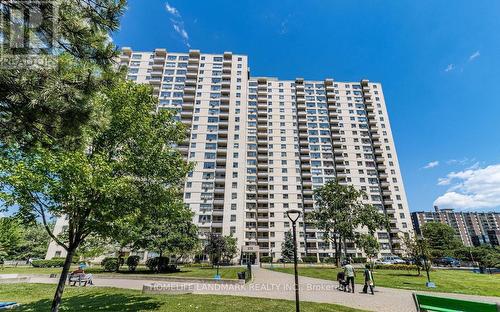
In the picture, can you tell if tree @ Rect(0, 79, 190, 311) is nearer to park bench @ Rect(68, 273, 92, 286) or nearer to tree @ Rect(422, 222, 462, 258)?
park bench @ Rect(68, 273, 92, 286)

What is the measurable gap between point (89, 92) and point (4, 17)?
130 centimetres

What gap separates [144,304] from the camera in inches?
410

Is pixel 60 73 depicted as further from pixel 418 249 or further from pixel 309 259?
pixel 309 259

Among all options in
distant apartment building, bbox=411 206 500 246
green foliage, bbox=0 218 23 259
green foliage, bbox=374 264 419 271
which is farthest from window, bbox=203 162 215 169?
distant apartment building, bbox=411 206 500 246

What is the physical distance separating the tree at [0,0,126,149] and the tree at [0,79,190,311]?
0.54 m

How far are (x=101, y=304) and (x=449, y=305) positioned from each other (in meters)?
12.8

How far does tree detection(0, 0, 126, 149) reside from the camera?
11.3ft

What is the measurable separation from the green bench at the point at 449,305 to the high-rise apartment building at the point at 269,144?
49.9 meters

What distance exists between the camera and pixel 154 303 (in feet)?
34.8

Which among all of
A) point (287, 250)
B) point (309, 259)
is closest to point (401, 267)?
point (309, 259)

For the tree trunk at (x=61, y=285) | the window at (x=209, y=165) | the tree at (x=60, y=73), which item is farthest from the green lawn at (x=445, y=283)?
the window at (x=209, y=165)

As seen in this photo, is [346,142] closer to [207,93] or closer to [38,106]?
[207,93]

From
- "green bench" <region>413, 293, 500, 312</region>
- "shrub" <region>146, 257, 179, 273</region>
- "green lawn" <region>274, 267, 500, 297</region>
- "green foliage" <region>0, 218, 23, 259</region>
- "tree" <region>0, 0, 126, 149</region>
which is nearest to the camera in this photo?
"tree" <region>0, 0, 126, 149</region>

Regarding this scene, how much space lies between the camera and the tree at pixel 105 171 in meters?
7.48
